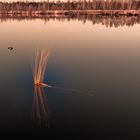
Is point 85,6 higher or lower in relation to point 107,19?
higher

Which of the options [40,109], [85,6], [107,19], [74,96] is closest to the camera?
[40,109]

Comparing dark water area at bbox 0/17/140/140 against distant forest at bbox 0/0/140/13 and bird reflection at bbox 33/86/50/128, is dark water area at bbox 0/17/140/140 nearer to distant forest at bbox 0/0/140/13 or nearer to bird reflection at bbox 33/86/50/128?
bird reflection at bbox 33/86/50/128

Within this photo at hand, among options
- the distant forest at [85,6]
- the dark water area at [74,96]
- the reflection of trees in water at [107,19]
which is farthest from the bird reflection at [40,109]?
the distant forest at [85,6]

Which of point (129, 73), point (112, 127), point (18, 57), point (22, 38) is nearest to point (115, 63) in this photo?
point (129, 73)

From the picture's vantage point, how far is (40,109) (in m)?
5.05

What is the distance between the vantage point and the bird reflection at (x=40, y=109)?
14.9 ft

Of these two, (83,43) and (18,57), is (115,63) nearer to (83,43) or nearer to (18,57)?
(18,57)

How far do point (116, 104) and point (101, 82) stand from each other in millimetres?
1341

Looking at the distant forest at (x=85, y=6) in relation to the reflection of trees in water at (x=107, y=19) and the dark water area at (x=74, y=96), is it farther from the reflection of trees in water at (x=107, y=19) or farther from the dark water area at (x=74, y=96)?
the dark water area at (x=74, y=96)

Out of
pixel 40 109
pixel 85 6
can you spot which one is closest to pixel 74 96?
pixel 40 109

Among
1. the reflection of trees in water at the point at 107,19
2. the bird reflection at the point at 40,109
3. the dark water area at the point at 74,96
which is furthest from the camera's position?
the reflection of trees in water at the point at 107,19

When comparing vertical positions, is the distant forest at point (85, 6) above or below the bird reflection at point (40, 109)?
Answer: above

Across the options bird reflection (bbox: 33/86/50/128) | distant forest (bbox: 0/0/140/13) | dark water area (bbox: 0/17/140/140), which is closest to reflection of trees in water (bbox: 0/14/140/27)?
dark water area (bbox: 0/17/140/140)

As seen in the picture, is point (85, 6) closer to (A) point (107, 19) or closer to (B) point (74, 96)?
(A) point (107, 19)
